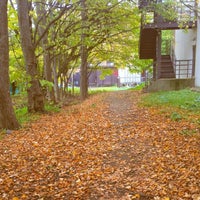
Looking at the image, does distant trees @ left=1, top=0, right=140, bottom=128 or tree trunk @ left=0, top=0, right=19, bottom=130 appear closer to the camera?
tree trunk @ left=0, top=0, right=19, bottom=130

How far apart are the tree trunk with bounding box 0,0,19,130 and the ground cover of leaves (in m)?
0.57

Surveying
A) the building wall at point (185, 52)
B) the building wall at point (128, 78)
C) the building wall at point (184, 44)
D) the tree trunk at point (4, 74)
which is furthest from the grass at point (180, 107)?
the building wall at point (128, 78)

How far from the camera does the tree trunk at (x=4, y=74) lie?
789 cm

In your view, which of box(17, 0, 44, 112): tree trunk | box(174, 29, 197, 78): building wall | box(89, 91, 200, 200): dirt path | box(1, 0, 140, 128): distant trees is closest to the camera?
box(89, 91, 200, 200): dirt path

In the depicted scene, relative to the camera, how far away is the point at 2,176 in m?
5.02

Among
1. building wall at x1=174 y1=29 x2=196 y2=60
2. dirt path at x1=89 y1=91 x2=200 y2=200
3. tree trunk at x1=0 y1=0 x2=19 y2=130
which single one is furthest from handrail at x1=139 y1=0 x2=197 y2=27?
tree trunk at x1=0 y1=0 x2=19 y2=130

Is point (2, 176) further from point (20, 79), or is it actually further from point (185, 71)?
point (185, 71)

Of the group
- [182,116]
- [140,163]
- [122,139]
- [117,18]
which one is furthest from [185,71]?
[140,163]

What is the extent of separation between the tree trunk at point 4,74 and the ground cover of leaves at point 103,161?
566 mm

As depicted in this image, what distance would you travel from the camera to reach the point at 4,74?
808 centimetres

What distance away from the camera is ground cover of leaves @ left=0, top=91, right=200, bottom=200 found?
4.31 meters

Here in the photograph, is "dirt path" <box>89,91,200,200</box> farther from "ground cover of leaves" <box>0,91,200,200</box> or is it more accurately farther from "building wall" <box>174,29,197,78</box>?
"building wall" <box>174,29,197,78</box>

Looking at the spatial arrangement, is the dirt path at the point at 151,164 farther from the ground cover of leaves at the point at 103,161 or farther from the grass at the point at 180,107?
the grass at the point at 180,107

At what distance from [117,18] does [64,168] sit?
444 inches
